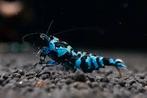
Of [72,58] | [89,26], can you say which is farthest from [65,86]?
[89,26]

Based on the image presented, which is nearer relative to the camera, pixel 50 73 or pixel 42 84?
pixel 42 84

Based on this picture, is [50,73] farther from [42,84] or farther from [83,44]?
[83,44]

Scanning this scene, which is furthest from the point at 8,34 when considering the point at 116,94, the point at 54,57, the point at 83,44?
the point at 116,94

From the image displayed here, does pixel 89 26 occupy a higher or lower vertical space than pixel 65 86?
higher

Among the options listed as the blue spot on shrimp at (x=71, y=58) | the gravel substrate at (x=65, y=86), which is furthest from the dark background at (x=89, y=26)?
the gravel substrate at (x=65, y=86)

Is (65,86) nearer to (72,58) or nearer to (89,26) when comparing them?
(72,58)

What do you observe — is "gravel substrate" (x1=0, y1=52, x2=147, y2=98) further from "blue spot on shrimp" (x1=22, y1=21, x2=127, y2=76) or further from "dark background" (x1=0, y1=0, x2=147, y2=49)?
"dark background" (x1=0, y1=0, x2=147, y2=49)
